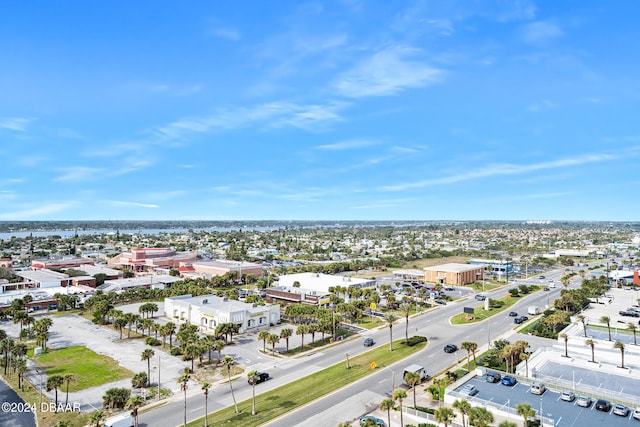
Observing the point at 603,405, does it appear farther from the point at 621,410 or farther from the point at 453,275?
the point at 453,275

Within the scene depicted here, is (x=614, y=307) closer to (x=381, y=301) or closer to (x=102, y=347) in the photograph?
(x=381, y=301)

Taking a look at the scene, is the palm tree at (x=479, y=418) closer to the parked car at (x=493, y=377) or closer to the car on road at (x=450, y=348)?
the parked car at (x=493, y=377)

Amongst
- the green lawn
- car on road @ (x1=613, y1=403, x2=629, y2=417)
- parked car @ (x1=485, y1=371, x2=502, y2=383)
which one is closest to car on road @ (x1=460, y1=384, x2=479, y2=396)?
parked car @ (x1=485, y1=371, x2=502, y2=383)

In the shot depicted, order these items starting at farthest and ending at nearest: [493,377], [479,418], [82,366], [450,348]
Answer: [450,348] → [82,366] → [493,377] → [479,418]

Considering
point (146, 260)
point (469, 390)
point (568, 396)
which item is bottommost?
point (469, 390)

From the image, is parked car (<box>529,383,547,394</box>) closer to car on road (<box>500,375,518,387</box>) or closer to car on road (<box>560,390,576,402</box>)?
car on road (<box>560,390,576,402</box>)

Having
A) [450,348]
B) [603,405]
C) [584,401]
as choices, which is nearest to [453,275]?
[450,348]

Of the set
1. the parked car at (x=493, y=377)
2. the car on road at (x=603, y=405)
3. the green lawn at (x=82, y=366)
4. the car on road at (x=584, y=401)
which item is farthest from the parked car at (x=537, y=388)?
the green lawn at (x=82, y=366)
